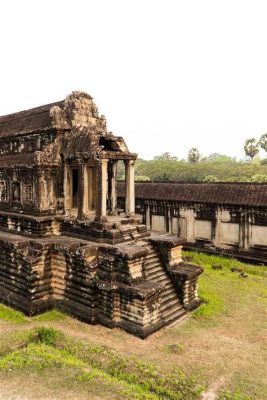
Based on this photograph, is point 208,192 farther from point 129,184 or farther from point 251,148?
point 251,148

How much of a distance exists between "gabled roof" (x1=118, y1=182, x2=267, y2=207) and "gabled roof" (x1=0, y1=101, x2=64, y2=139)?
1001 centimetres

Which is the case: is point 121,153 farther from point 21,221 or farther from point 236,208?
point 236,208

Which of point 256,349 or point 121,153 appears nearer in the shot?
point 256,349

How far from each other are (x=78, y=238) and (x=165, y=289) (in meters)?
3.75

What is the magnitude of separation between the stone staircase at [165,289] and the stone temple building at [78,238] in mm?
38

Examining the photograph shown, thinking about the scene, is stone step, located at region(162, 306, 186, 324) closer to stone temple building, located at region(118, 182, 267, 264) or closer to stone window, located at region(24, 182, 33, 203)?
stone temple building, located at region(118, 182, 267, 264)

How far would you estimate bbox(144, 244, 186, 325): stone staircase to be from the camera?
36.4ft

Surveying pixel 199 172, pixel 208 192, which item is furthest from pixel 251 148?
pixel 208 192

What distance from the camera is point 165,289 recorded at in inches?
463

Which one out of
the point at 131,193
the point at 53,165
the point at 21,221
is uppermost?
the point at 53,165

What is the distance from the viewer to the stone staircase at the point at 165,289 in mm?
11102

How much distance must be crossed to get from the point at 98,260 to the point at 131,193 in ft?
11.9

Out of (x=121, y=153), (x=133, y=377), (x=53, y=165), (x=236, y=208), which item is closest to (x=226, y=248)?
(x=236, y=208)

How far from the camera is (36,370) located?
7754 mm
